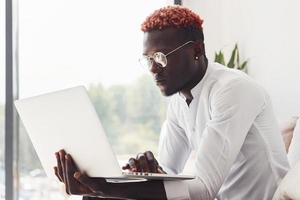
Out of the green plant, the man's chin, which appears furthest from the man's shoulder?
the green plant

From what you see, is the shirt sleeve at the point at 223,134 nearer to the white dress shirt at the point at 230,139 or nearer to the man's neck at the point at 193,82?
the white dress shirt at the point at 230,139

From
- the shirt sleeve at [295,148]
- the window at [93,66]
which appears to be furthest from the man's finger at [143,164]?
the window at [93,66]

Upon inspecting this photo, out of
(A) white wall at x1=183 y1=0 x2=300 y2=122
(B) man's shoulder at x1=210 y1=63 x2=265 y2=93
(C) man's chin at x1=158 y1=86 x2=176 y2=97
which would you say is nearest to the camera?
(B) man's shoulder at x1=210 y1=63 x2=265 y2=93

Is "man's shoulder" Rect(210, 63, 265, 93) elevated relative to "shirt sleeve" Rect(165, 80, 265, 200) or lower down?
elevated

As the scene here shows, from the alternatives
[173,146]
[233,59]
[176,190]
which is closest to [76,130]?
[176,190]

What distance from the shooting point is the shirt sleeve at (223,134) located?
141 centimetres

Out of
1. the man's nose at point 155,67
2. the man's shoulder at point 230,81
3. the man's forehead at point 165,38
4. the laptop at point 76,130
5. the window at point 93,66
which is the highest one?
the man's forehead at point 165,38

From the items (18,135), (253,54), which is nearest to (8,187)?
(18,135)

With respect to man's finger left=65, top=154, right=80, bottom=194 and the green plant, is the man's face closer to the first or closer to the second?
man's finger left=65, top=154, right=80, bottom=194

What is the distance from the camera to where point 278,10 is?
8.69ft

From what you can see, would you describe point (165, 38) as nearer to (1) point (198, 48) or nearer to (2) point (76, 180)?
(1) point (198, 48)

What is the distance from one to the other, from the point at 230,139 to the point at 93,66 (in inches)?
82.5

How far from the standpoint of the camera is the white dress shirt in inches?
56.0

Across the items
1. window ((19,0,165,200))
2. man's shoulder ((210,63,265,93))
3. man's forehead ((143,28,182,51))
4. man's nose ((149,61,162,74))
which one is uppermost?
man's forehead ((143,28,182,51))
